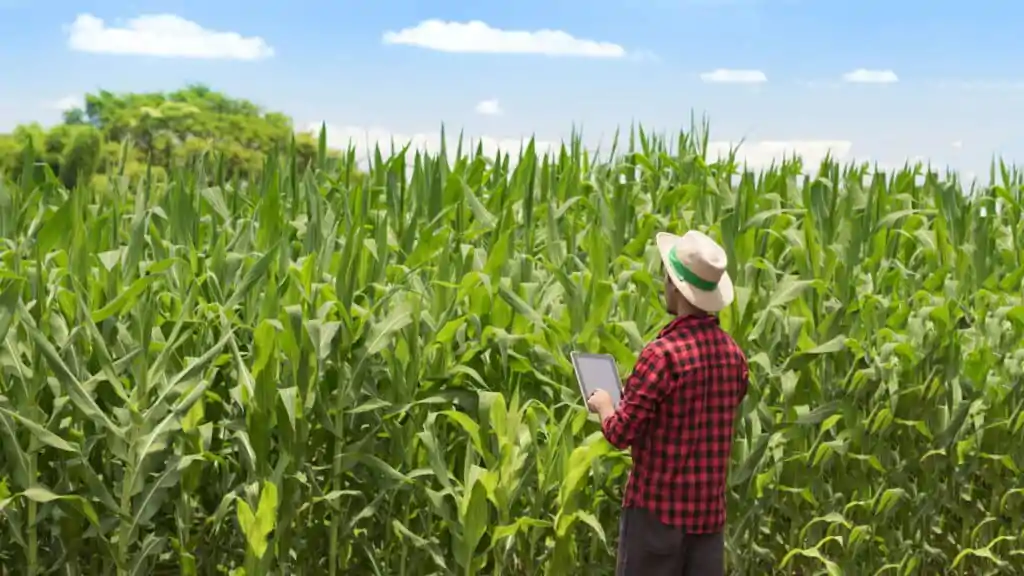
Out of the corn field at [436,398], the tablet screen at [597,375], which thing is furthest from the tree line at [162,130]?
the tablet screen at [597,375]

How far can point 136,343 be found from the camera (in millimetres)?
4988

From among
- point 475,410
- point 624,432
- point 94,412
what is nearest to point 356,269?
point 475,410

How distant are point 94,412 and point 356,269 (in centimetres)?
116

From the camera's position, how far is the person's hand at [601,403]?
4211 mm

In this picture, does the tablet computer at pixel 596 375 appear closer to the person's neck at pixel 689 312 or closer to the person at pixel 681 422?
the person at pixel 681 422

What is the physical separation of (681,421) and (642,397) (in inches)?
7.2

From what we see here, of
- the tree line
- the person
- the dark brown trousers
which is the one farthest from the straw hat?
the tree line

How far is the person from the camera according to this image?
13.6 ft

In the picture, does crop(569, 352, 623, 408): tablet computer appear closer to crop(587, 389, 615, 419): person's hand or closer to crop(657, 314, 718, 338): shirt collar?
crop(587, 389, 615, 419): person's hand

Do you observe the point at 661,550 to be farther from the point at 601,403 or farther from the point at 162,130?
the point at 162,130

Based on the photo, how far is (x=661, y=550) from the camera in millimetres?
4328

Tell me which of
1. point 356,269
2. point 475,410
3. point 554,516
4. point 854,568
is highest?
point 356,269

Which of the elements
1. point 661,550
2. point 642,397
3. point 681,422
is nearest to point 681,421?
point 681,422

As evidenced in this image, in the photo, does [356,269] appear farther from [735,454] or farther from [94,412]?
[735,454]
